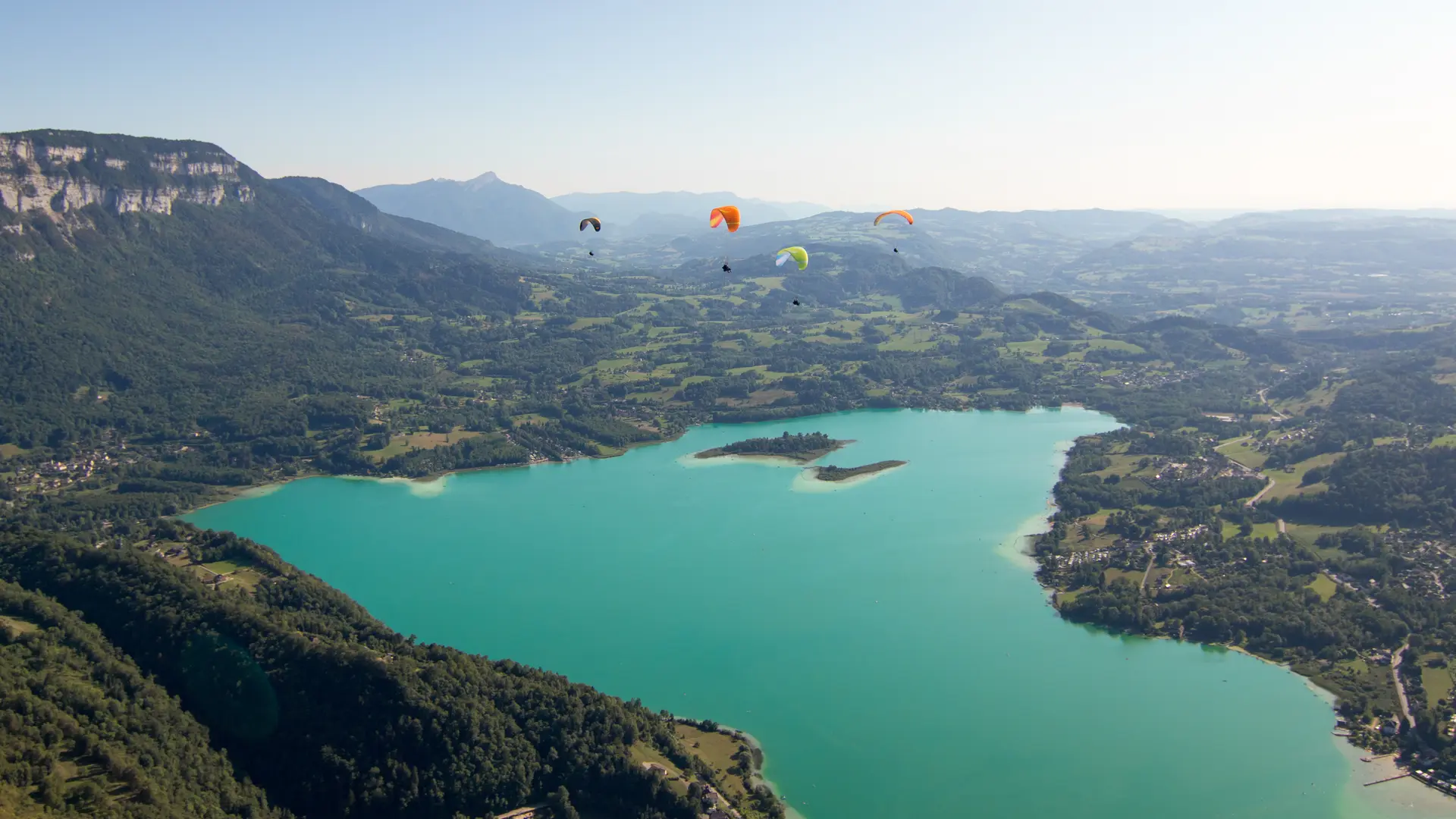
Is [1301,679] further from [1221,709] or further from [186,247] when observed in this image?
[186,247]

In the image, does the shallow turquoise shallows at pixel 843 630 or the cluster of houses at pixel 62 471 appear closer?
the shallow turquoise shallows at pixel 843 630

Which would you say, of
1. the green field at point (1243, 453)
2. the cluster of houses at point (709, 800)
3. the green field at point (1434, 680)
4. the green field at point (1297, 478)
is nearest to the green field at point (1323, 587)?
the green field at point (1434, 680)

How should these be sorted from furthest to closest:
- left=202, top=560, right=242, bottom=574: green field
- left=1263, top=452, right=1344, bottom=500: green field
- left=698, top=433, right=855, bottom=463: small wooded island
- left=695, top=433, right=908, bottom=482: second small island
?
left=698, top=433, right=855, bottom=463: small wooded island → left=695, top=433, right=908, bottom=482: second small island → left=1263, top=452, right=1344, bottom=500: green field → left=202, top=560, right=242, bottom=574: green field

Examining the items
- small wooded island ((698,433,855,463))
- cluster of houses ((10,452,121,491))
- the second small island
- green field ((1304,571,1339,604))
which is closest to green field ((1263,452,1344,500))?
green field ((1304,571,1339,604))

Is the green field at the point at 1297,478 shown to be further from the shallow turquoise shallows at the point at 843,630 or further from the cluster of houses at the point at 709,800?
the cluster of houses at the point at 709,800

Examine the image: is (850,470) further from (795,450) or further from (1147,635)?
(1147,635)

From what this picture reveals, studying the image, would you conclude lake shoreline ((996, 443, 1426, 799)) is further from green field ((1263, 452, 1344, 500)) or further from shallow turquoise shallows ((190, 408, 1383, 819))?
green field ((1263, 452, 1344, 500))

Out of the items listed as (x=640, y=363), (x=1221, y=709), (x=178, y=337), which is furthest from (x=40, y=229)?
(x=1221, y=709)
